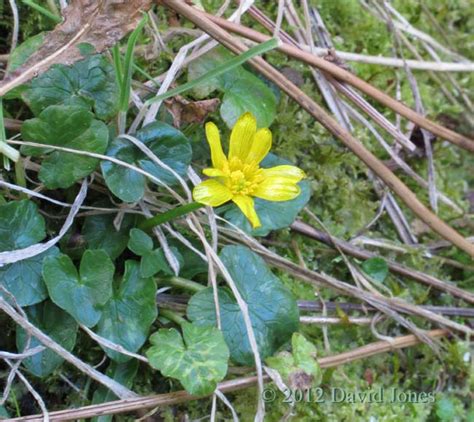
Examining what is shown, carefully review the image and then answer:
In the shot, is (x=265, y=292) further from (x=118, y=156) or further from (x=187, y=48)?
(x=187, y=48)

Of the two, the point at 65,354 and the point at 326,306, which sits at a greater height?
the point at 65,354

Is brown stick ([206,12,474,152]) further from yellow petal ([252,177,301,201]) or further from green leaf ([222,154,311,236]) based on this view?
yellow petal ([252,177,301,201])

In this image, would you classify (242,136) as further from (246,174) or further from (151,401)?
(151,401)

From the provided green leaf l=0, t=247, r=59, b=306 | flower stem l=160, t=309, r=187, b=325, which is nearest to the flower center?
flower stem l=160, t=309, r=187, b=325

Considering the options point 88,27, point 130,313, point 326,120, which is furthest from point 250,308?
point 88,27

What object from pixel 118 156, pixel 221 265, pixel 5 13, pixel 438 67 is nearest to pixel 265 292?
pixel 221 265
